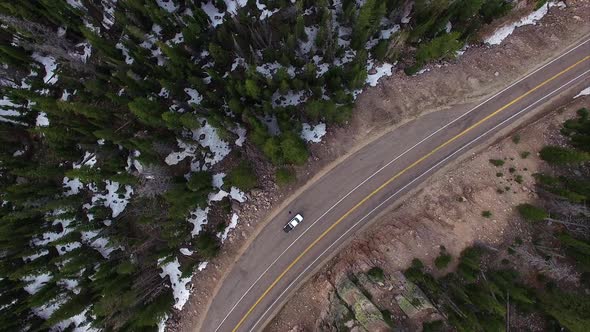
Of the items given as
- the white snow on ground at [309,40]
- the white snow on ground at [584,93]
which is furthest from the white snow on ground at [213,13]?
the white snow on ground at [584,93]

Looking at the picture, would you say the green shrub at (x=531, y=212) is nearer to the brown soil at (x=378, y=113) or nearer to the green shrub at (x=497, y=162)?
the green shrub at (x=497, y=162)

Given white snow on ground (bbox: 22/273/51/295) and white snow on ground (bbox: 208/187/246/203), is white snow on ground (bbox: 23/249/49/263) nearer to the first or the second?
white snow on ground (bbox: 22/273/51/295)

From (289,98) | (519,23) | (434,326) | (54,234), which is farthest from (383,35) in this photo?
(54,234)

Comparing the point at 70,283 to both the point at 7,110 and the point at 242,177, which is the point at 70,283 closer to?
the point at 7,110

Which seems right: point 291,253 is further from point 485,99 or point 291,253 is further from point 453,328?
point 485,99

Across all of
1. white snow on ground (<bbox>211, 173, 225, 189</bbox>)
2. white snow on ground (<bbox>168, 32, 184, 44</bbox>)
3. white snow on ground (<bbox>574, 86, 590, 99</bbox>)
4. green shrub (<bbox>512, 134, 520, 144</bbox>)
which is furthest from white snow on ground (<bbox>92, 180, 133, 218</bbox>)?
white snow on ground (<bbox>574, 86, 590, 99</bbox>)

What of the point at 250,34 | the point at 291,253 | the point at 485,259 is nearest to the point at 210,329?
the point at 291,253
